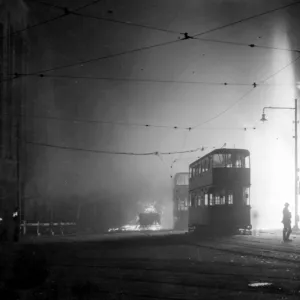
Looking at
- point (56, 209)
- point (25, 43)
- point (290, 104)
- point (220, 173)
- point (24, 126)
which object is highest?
point (25, 43)

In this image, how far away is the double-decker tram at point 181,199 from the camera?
3956cm

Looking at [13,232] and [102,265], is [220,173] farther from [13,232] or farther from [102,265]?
[102,265]

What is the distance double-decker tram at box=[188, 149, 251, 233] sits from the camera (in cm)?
2678

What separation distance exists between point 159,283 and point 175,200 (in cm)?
3221

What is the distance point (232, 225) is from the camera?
1103 inches

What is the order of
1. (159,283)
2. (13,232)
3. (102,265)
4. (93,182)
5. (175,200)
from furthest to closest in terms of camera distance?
(93,182), (175,200), (13,232), (102,265), (159,283)

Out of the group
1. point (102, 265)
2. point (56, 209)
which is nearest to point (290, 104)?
point (56, 209)

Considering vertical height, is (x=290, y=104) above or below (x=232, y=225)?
above

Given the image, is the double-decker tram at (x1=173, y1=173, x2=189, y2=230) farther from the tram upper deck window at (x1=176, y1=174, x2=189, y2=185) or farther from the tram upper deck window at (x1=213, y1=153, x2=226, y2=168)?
the tram upper deck window at (x1=213, y1=153, x2=226, y2=168)

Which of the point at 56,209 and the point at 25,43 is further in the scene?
the point at 56,209

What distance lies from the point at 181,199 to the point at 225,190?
42.6ft

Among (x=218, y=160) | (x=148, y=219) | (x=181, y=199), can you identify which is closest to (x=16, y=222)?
(x=218, y=160)

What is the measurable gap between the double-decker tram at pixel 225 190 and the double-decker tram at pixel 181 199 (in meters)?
10.4

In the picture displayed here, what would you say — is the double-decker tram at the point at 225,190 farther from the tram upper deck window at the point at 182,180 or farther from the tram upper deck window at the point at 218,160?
the tram upper deck window at the point at 182,180
